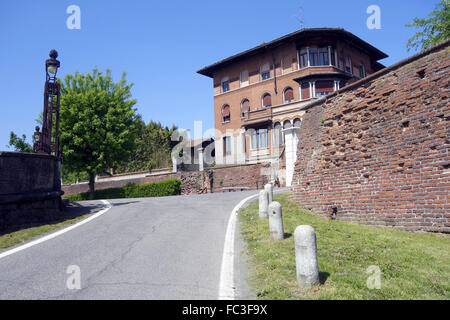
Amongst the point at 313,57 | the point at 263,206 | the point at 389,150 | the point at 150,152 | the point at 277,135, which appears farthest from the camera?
the point at 150,152

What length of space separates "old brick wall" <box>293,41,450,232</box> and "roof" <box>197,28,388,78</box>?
24059 mm

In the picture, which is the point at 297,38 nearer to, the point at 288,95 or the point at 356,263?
the point at 288,95

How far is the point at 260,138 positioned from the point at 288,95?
533cm

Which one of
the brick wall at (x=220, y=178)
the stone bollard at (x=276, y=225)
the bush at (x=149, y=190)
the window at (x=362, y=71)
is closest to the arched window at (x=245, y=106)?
the brick wall at (x=220, y=178)

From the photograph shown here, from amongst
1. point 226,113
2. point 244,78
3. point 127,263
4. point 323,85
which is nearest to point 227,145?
point 226,113

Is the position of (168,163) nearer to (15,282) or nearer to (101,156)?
(101,156)

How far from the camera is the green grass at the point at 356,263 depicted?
153 inches

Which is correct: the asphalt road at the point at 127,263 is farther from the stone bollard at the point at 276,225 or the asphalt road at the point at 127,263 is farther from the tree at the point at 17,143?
the tree at the point at 17,143

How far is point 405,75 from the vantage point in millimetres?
7547

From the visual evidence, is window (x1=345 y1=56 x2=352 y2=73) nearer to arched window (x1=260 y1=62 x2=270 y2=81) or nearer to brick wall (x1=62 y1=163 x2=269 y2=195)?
arched window (x1=260 y1=62 x2=270 y2=81)

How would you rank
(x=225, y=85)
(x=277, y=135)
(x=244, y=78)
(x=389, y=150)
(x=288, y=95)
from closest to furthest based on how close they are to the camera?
(x=389, y=150), (x=277, y=135), (x=288, y=95), (x=244, y=78), (x=225, y=85)

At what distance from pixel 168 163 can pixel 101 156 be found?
1316cm

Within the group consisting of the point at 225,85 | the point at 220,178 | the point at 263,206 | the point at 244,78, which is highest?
the point at 244,78

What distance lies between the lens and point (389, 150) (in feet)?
25.2
